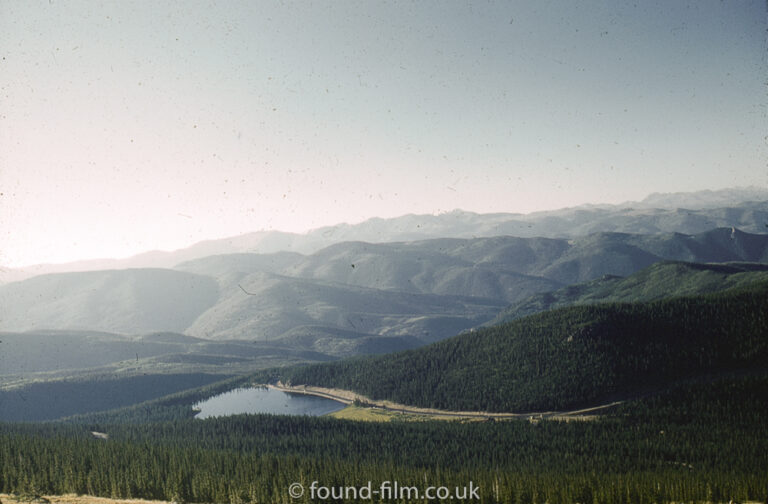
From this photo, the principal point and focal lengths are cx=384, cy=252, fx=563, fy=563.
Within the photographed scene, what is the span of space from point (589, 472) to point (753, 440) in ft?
181

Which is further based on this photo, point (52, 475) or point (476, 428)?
point (476, 428)

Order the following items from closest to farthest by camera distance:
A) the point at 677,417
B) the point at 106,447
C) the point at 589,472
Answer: the point at 589,472 < the point at 106,447 < the point at 677,417

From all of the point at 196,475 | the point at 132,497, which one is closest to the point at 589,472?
the point at 196,475

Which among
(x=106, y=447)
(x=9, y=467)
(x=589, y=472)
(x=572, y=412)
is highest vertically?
(x=9, y=467)

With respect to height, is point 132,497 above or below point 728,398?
above

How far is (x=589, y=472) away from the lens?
383ft

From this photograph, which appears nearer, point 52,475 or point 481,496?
point 481,496

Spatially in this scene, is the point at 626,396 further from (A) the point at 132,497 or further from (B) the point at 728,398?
(A) the point at 132,497

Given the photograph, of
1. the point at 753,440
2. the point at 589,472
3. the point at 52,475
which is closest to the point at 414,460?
the point at 589,472

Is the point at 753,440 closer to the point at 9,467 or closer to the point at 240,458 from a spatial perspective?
the point at 240,458

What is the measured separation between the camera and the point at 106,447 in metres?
132

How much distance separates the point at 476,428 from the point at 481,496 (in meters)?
83.6

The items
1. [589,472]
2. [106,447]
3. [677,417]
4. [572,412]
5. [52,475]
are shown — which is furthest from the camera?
[572,412]

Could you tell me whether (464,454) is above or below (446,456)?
above
